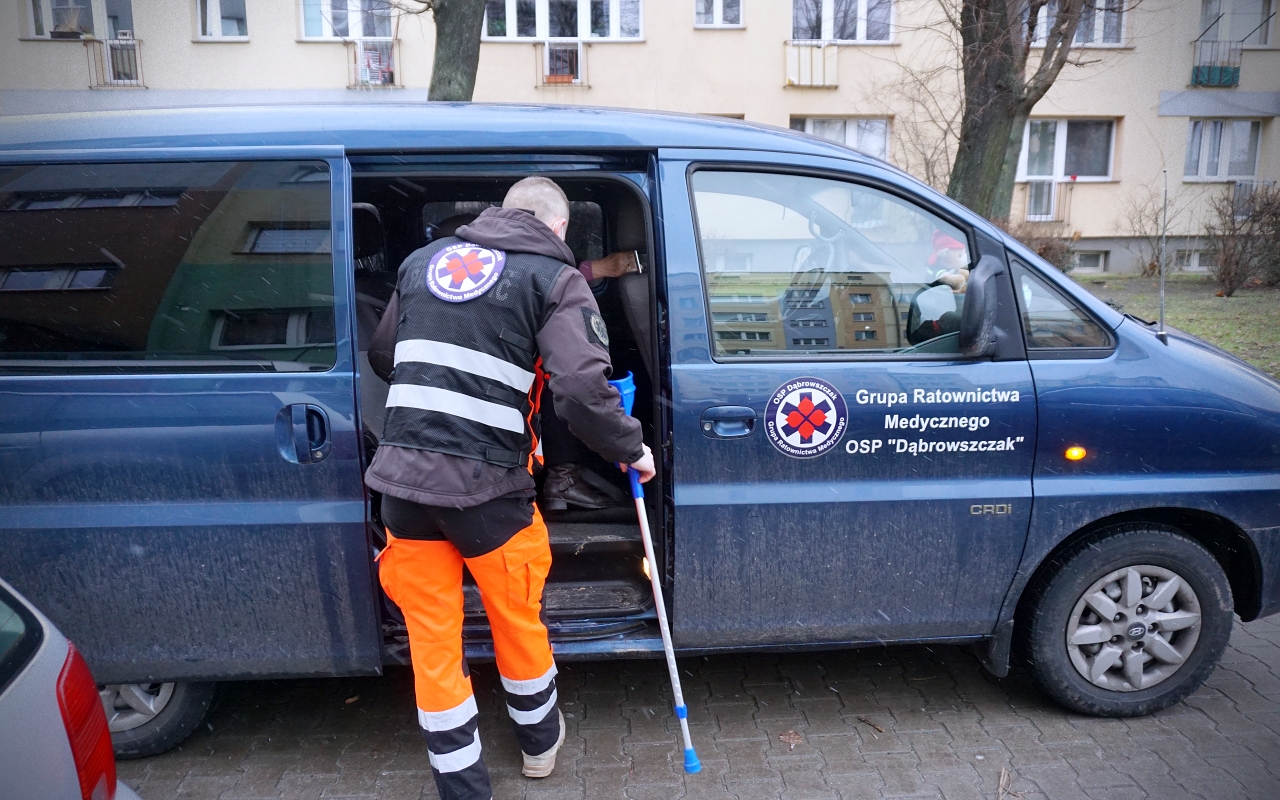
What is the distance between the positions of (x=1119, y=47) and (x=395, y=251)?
60.8 ft

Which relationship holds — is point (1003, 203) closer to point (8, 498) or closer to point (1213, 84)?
point (1213, 84)

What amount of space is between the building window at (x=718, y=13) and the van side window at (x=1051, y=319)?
15.8 meters

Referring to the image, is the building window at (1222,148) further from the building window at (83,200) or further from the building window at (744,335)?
the building window at (83,200)

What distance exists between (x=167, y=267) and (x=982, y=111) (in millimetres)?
8584

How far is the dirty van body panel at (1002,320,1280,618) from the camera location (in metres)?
2.96

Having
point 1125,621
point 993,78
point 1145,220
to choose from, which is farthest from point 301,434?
point 1145,220

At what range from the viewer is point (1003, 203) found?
1173 centimetres

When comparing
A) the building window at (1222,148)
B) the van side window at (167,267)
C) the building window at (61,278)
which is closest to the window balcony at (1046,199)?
Answer: the building window at (1222,148)

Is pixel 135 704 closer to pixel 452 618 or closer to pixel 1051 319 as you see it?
pixel 452 618

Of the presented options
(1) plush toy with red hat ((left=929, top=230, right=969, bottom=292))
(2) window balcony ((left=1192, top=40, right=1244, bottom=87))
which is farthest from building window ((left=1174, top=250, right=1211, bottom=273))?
(1) plush toy with red hat ((left=929, top=230, right=969, bottom=292))

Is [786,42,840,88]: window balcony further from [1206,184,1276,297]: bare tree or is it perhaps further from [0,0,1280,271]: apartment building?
[1206,184,1276,297]: bare tree

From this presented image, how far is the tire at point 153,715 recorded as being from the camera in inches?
117

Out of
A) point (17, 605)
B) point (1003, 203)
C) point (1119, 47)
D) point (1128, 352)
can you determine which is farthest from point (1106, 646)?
point (1119, 47)

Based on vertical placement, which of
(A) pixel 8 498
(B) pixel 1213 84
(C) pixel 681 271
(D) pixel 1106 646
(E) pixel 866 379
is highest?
(B) pixel 1213 84
